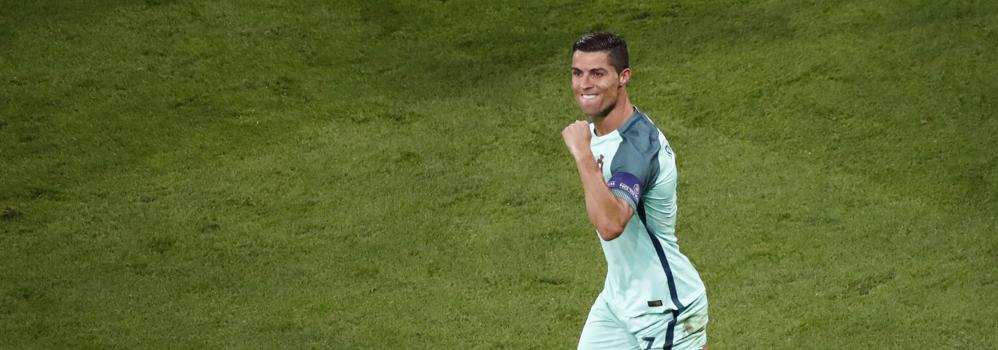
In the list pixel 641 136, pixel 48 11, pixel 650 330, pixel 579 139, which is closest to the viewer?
pixel 579 139

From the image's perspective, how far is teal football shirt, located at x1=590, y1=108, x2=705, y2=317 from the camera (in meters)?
5.06

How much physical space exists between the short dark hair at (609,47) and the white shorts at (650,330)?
40.8 inches

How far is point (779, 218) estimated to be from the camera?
8234 millimetres

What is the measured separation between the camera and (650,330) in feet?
18.0

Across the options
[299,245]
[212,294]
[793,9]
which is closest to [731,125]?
[793,9]

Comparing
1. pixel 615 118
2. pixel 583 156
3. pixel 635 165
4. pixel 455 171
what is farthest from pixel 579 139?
pixel 455 171

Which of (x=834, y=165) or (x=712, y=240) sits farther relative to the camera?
(x=834, y=165)

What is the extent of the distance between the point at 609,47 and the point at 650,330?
3.85 feet

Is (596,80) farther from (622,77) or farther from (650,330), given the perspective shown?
(650,330)

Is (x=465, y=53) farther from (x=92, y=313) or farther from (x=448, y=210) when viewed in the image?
A: (x=92, y=313)

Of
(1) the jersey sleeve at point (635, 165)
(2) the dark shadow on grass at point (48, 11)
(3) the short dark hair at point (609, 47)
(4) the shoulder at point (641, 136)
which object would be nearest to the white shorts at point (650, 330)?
(1) the jersey sleeve at point (635, 165)

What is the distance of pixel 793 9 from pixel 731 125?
163cm

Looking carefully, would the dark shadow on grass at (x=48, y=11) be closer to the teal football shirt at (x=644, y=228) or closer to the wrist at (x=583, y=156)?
the teal football shirt at (x=644, y=228)

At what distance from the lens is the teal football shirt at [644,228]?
5.06 m
